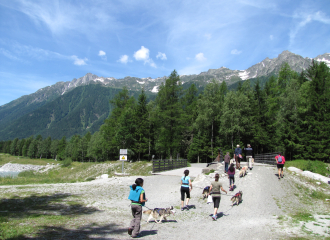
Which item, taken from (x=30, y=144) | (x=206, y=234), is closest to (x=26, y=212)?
(x=206, y=234)

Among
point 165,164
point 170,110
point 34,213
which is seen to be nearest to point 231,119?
point 170,110

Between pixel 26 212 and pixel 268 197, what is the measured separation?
11.6 m

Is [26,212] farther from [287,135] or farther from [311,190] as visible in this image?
[287,135]

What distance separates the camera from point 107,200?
1028cm

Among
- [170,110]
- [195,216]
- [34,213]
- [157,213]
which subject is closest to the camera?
[157,213]

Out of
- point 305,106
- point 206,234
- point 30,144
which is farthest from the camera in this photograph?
point 30,144

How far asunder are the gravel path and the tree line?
17707 mm

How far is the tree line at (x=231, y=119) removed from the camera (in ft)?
93.5

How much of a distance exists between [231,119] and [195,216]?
30.1 m

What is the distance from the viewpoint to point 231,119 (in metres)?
36.2

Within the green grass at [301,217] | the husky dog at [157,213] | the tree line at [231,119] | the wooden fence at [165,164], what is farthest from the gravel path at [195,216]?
the tree line at [231,119]

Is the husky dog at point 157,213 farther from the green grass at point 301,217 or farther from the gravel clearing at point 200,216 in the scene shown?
the green grass at point 301,217

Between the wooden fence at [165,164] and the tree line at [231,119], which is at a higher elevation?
the tree line at [231,119]

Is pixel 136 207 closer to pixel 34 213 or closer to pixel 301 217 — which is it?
pixel 34 213
